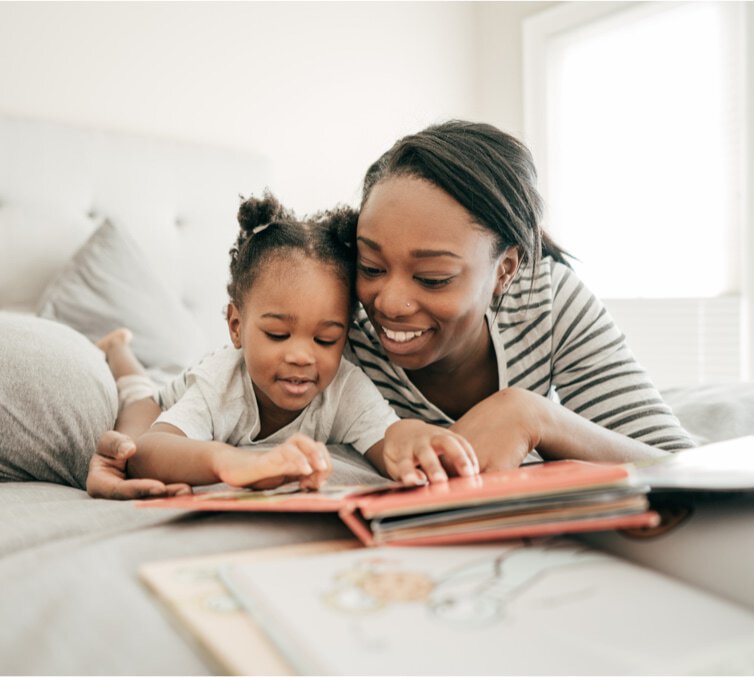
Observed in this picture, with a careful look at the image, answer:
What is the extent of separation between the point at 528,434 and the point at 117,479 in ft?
1.54

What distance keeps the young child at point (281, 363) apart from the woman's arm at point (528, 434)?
191mm

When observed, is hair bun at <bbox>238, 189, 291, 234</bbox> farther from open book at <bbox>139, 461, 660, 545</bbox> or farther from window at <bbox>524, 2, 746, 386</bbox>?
window at <bbox>524, 2, 746, 386</bbox>

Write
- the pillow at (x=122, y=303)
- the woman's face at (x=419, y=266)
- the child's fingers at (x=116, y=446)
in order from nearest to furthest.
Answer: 1. the child's fingers at (x=116, y=446)
2. the woman's face at (x=419, y=266)
3. the pillow at (x=122, y=303)

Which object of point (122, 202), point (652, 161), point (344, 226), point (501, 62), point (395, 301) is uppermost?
point (501, 62)

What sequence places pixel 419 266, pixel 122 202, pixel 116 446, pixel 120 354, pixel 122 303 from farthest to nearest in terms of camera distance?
pixel 122 202 → pixel 122 303 → pixel 120 354 → pixel 419 266 → pixel 116 446

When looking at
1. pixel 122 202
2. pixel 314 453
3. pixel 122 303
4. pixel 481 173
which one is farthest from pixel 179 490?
pixel 122 202

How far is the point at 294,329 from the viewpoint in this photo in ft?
3.57

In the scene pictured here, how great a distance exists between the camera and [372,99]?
2902mm

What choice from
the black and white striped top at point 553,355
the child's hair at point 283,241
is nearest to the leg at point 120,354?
the child's hair at point 283,241

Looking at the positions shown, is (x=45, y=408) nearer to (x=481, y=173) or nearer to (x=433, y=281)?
(x=433, y=281)

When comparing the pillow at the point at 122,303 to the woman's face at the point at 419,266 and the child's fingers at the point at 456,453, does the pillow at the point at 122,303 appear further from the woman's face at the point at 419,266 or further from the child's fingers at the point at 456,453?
the child's fingers at the point at 456,453

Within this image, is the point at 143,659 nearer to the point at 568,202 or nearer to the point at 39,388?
the point at 39,388

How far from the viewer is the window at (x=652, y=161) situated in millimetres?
2510

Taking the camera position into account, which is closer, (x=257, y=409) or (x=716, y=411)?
(x=257, y=409)
